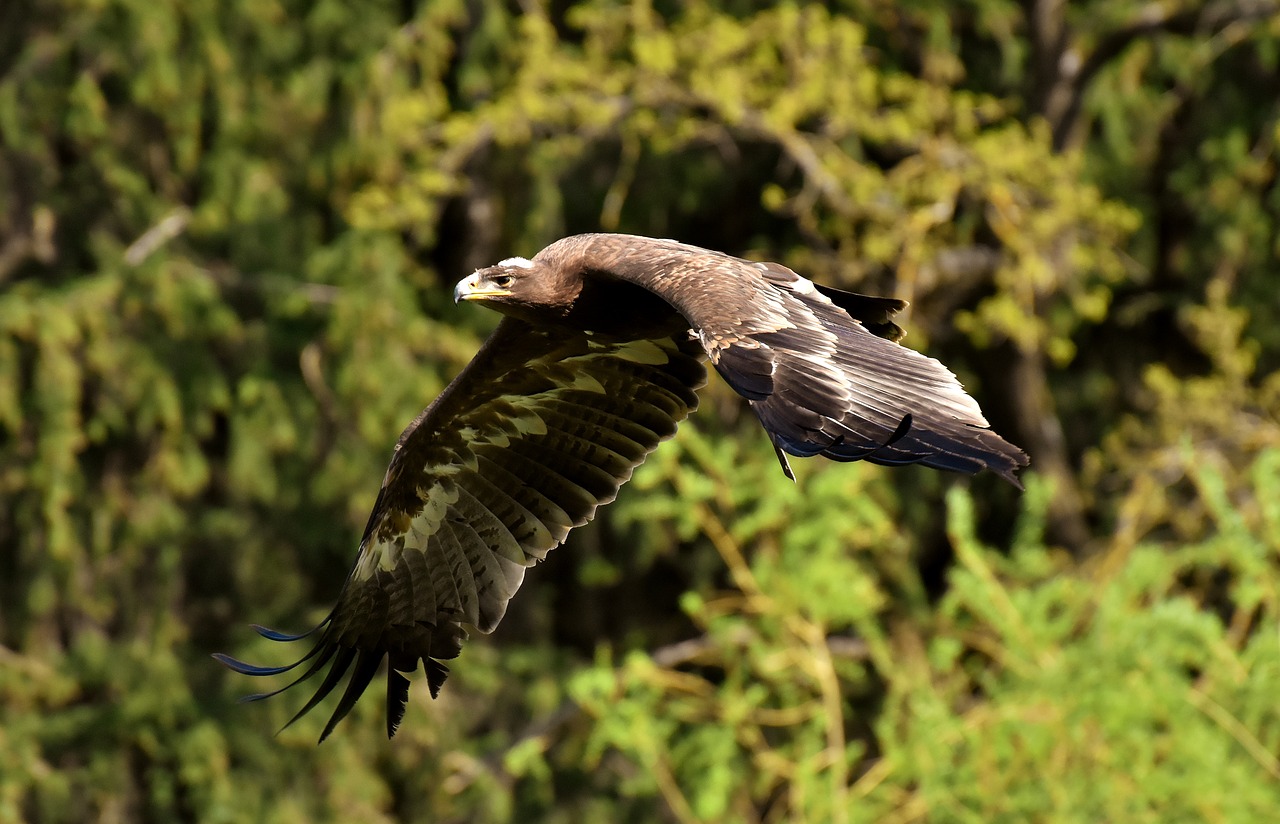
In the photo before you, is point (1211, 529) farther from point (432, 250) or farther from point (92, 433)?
point (92, 433)

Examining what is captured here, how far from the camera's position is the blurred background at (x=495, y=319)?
39.4 feet

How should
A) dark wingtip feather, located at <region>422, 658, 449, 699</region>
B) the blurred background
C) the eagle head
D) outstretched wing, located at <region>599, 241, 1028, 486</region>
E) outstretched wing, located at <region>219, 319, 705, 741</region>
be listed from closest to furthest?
outstretched wing, located at <region>599, 241, 1028, 486</region> < the eagle head < dark wingtip feather, located at <region>422, 658, 449, 699</region> < outstretched wing, located at <region>219, 319, 705, 741</region> < the blurred background

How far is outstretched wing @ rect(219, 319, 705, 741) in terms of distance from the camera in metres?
6.95

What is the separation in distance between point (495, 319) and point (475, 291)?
6.39 metres

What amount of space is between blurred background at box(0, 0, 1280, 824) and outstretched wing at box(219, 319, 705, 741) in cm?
403

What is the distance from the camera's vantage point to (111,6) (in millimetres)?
11867

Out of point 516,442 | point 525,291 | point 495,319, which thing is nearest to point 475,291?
point 525,291

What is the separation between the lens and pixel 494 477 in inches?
283

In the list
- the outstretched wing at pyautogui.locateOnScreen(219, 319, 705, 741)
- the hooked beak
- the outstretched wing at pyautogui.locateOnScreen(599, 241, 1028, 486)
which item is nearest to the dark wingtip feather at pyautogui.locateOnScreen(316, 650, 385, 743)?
the outstretched wing at pyautogui.locateOnScreen(219, 319, 705, 741)

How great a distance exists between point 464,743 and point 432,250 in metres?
3.12

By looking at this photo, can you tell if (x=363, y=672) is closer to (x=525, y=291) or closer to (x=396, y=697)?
(x=396, y=697)

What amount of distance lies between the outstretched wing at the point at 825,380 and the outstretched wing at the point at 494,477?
122cm

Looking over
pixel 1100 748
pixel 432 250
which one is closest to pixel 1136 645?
pixel 1100 748

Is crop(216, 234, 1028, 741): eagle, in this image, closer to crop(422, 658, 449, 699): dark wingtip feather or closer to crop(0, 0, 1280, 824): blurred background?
crop(422, 658, 449, 699): dark wingtip feather
